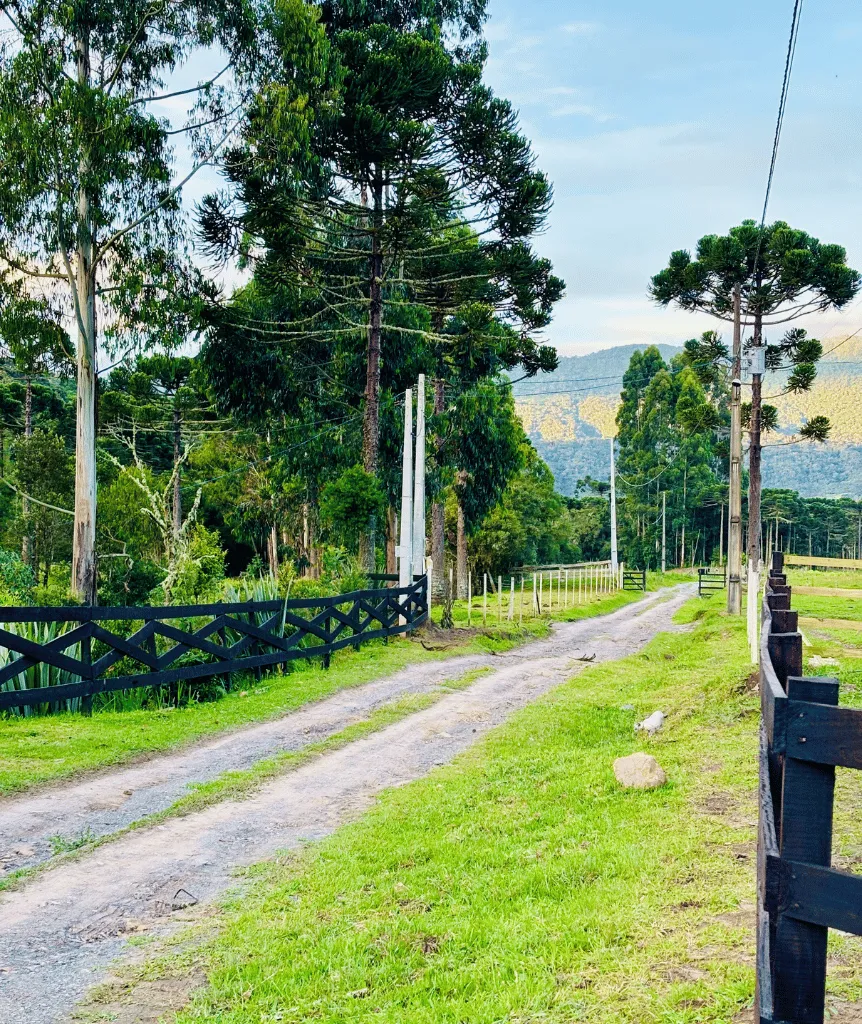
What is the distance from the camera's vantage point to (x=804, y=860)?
Result: 225 centimetres

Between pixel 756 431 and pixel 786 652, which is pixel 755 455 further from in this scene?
pixel 786 652

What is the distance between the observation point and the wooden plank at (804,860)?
2.24 metres

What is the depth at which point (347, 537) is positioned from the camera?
867 inches

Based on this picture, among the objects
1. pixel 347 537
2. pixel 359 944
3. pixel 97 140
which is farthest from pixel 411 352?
pixel 359 944

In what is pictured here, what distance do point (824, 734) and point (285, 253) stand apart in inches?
836

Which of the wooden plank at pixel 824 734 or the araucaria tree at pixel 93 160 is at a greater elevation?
the araucaria tree at pixel 93 160

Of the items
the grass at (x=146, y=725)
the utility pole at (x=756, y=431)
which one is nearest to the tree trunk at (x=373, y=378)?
the grass at (x=146, y=725)

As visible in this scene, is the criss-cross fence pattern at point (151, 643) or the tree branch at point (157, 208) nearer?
the criss-cross fence pattern at point (151, 643)

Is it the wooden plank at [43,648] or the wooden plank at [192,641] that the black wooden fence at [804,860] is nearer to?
the wooden plank at [43,648]

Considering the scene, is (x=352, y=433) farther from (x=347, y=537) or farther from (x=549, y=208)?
(x=549, y=208)

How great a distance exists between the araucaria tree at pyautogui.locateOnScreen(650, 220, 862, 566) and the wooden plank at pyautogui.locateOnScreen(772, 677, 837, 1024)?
26.1 meters

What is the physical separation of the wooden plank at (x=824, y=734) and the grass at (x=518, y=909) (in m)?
1.59

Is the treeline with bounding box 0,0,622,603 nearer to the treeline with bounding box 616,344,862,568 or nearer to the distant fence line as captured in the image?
the distant fence line

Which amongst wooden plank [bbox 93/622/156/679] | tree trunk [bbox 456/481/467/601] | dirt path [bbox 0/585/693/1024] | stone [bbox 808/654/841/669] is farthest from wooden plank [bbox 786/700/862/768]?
tree trunk [bbox 456/481/467/601]
